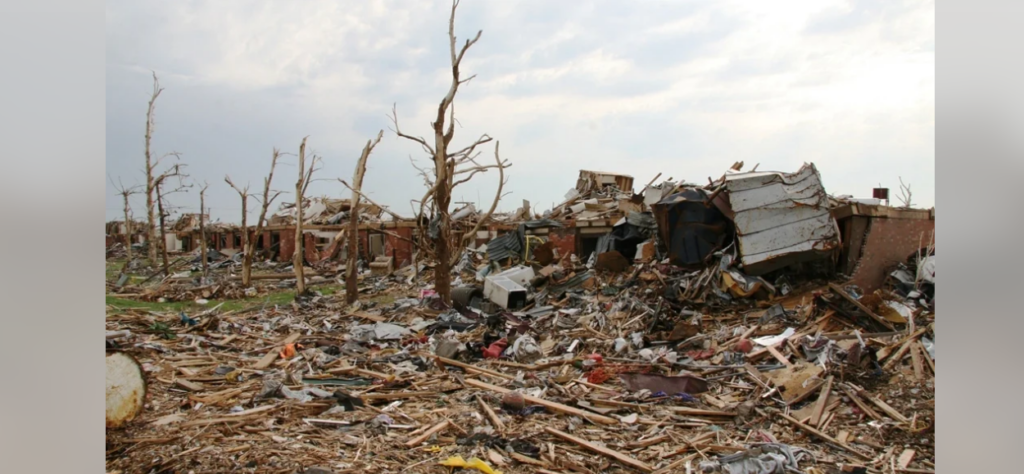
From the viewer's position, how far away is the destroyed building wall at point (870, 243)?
12234 millimetres

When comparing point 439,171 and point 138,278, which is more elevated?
point 439,171

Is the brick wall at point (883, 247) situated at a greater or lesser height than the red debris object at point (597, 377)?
greater

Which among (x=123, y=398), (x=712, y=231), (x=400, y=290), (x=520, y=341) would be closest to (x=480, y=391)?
(x=520, y=341)

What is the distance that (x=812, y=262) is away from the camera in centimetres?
1243

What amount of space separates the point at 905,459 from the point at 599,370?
12.2 ft

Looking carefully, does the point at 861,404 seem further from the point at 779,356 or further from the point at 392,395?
the point at 392,395

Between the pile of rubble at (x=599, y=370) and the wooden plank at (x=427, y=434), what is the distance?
3cm

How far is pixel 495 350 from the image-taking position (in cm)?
964

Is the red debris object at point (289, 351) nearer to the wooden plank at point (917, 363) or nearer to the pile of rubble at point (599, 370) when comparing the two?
the pile of rubble at point (599, 370)

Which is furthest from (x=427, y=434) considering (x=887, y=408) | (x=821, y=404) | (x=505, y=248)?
(x=505, y=248)

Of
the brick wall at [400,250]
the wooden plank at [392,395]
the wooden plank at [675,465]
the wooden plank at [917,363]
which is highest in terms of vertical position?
the brick wall at [400,250]

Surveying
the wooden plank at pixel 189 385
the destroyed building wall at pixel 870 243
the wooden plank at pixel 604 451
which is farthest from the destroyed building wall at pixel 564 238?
the wooden plank at pixel 604 451
